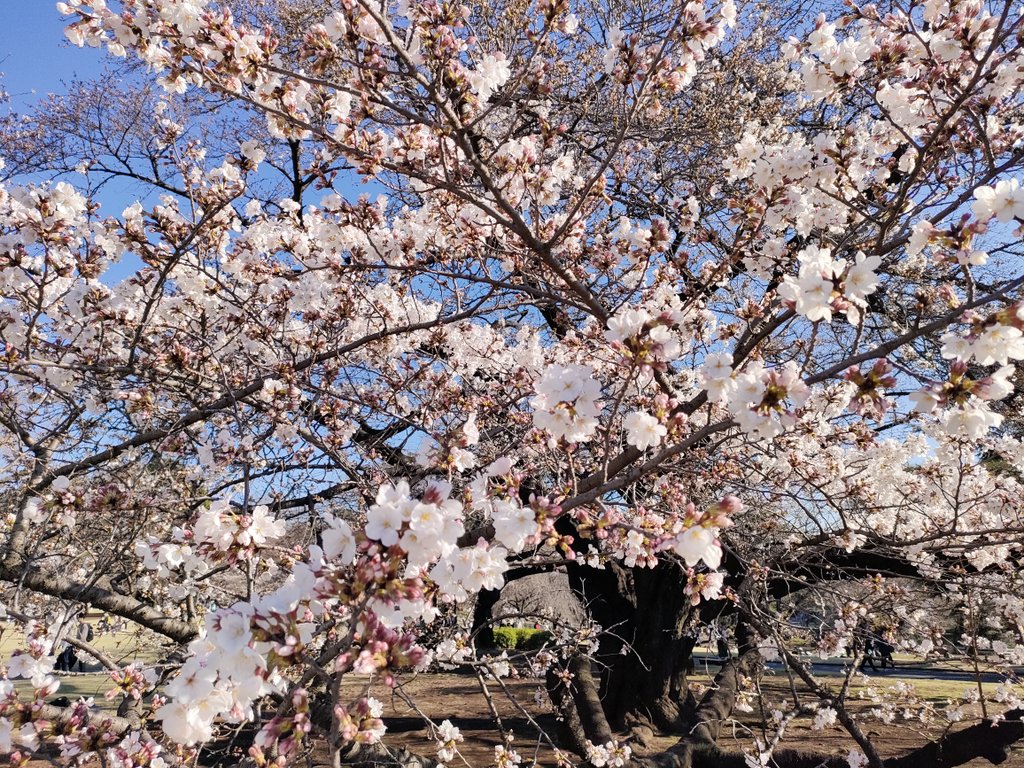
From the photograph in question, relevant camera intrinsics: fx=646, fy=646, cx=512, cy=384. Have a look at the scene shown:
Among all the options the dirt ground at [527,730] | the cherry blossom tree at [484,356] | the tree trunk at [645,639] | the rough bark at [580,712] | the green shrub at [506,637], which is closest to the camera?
the cherry blossom tree at [484,356]

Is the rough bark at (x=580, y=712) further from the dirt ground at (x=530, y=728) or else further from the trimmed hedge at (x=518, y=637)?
the trimmed hedge at (x=518, y=637)

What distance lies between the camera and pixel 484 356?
493 centimetres

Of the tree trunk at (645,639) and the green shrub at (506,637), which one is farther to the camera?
the green shrub at (506,637)

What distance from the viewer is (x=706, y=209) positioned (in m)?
6.23

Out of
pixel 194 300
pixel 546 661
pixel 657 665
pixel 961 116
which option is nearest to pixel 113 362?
pixel 194 300

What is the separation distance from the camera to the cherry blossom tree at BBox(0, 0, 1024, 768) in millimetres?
1655

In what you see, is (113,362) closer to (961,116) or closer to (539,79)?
(539,79)

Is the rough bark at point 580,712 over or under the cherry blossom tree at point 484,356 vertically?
under

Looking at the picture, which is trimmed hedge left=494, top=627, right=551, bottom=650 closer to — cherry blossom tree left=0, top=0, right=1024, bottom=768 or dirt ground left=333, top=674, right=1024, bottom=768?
dirt ground left=333, top=674, right=1024, bottom=768

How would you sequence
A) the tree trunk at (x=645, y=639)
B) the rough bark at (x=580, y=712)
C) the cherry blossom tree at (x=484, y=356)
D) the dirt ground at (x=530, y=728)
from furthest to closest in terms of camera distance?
1. the tree trunk at (x=645, y=639)
2. the dirt ground at (x=530, y=728)
3. the rough bark at (x=580, y=712)
4. the cherry blossom tree at (x=484, y=356)

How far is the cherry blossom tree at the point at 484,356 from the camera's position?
166 cm

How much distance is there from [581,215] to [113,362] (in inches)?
111

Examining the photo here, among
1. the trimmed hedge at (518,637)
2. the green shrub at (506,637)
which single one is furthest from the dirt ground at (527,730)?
the trimmed hedge at (518,637)

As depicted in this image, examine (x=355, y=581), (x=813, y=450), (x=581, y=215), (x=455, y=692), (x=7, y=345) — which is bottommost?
(x=455, y=692)
